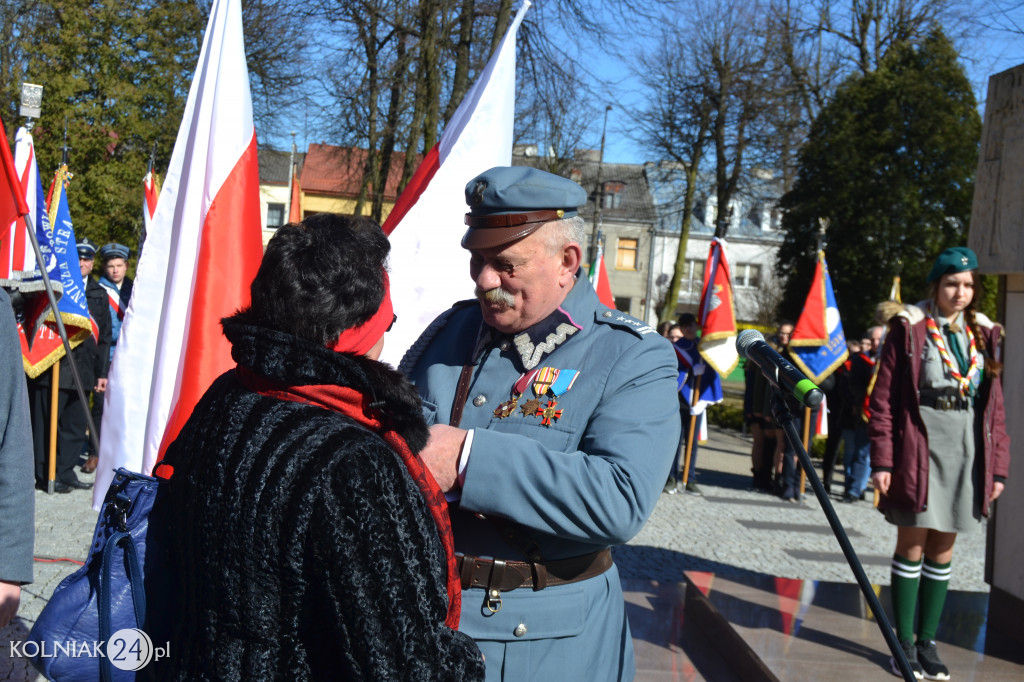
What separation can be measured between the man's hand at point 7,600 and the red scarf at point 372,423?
0.97m

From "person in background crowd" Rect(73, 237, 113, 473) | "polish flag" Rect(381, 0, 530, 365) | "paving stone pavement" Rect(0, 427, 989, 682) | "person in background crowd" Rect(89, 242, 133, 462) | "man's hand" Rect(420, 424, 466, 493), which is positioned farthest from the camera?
"person in background crowd" Rect(89, 242, 133, 462)

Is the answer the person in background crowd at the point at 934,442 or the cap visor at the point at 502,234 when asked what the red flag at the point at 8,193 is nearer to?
the cap visor at the point at 502,234

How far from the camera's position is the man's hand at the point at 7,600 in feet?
6.43

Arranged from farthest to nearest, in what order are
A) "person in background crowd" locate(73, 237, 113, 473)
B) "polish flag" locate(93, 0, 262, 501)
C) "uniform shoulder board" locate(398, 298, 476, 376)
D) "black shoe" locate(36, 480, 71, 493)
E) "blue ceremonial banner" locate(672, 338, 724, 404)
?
"blue ceremonial banner" locate(672, 338, 724, 404)
"person in background crowd" locate(73, 237, 113, 473)
"black shoe" locate(36, 480, 71, 493)
"polish flag" locate(93, 0, 262, 501)
"uniform shoulder board" locate(398, 298, 476, 376)

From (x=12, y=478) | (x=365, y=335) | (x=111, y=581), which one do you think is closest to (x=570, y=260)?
(x=365, y=335)

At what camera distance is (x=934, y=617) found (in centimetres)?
393

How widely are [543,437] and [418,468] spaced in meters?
0.46

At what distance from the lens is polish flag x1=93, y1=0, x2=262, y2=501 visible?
3035 millimetres

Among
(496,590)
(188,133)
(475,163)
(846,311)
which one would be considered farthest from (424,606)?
(846,311)

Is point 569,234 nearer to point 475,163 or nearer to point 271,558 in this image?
point 271,558

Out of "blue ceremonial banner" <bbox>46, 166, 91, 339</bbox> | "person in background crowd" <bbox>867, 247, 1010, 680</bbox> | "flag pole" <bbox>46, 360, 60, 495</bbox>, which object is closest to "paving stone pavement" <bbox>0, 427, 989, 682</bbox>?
"flag pole" <bbox>46, 360, 60, 495</bbox>

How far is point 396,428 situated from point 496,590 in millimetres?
573

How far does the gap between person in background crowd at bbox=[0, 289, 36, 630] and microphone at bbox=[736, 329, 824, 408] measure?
1768mm

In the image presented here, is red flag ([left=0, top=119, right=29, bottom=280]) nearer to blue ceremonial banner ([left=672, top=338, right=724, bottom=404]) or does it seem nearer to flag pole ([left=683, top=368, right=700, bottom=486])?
blue ceremonial banner ([left=672, top=338, right=724, bottom=404])
